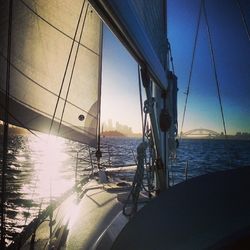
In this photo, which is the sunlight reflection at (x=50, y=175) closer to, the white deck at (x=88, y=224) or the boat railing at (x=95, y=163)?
the white deck at (x=88, y=224)

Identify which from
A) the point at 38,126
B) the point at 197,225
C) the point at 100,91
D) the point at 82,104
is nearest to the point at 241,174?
the point at 197,225

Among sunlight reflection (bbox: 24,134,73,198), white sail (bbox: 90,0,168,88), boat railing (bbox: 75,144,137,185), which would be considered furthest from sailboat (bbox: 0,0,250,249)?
boat railing (bbox: 75,144,137,185)

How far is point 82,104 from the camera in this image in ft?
19.6

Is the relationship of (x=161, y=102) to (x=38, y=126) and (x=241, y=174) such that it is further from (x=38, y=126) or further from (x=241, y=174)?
(x=241, y=174)

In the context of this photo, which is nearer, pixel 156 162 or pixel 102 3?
pixel 102 3

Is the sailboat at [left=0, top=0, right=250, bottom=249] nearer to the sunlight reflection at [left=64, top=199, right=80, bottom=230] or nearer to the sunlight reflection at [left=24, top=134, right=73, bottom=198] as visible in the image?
the sunlight reflection at [left=64, top=199, right=80, bottom=230]

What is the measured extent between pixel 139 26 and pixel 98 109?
383 cm

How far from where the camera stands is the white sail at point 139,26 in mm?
2006

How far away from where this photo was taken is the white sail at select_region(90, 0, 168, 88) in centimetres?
201

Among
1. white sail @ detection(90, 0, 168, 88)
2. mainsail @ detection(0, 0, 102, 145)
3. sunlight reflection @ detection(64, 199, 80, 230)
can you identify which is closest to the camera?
white sail @ detection(90, 0, 168, 88)

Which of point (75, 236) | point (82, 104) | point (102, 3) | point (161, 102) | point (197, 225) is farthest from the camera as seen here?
point (82, 104)

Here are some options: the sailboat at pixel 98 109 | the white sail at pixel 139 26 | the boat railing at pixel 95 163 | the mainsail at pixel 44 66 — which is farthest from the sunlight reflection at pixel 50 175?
the white sail at pixel 139 26

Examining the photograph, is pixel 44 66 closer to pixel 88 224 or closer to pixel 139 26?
pixel 88 224

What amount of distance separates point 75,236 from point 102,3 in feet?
8.95
